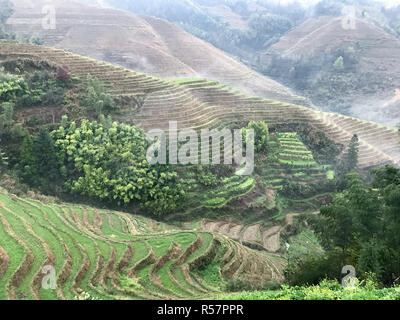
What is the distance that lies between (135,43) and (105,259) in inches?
1377

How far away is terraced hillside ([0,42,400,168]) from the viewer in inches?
942

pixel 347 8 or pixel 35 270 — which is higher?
pixel 347 8

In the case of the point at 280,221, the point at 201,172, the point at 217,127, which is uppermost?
the point at 217,127

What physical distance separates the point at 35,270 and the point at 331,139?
74.8 feet

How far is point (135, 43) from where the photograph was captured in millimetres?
41281

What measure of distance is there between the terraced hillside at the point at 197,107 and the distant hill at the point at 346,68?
10895 mm

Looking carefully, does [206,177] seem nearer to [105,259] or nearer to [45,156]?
[45,156]

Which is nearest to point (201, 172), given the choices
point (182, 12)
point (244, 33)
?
point (244, 33)

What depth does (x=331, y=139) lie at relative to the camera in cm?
2678

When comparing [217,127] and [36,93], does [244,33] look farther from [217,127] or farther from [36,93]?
[36,93]

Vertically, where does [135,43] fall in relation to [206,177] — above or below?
→ above

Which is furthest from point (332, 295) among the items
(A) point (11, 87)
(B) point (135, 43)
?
(B) point (135, 43)

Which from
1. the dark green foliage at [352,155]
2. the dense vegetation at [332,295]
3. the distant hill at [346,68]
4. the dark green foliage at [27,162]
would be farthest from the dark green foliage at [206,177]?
the distant hill at [346,68]
